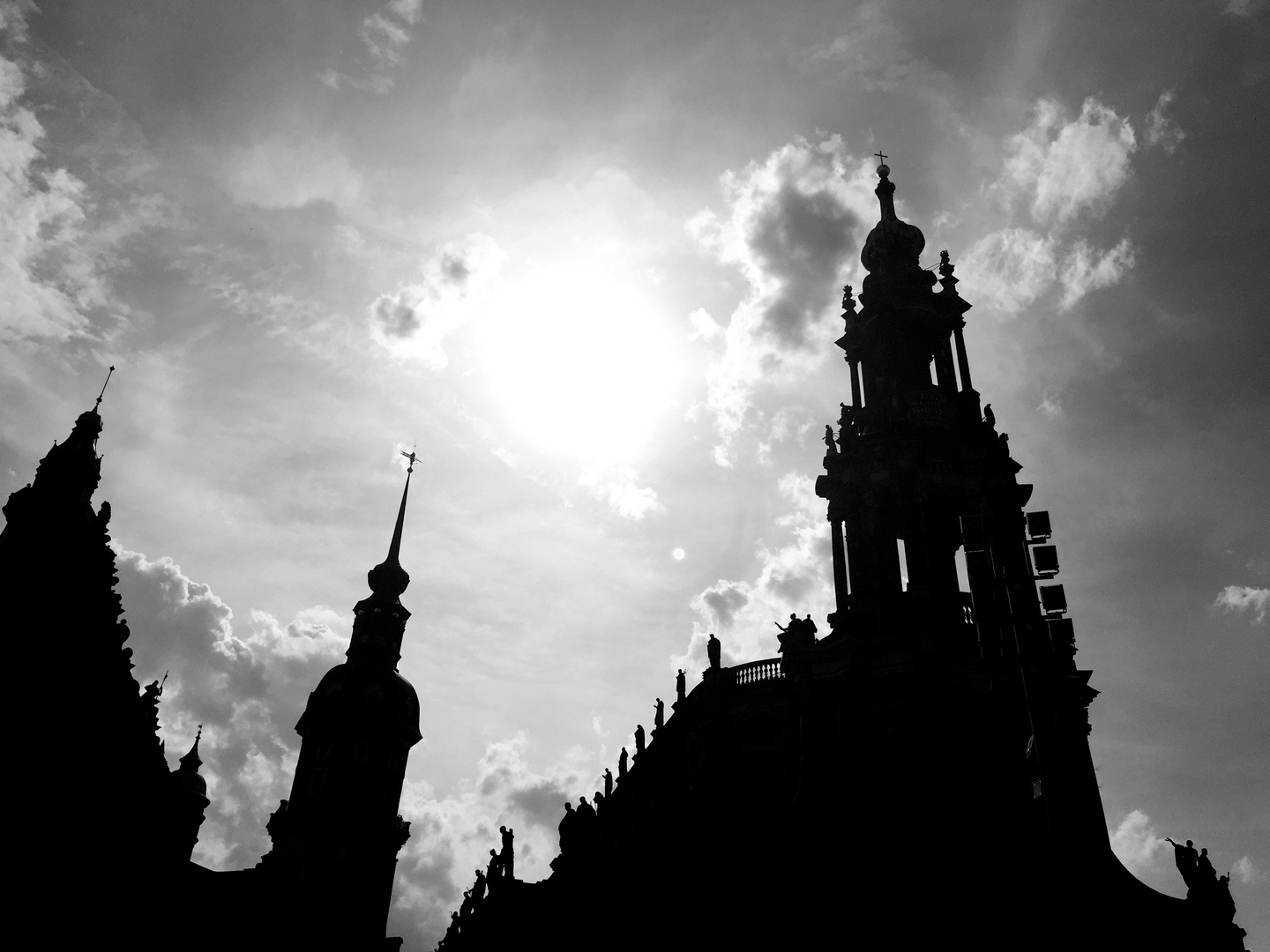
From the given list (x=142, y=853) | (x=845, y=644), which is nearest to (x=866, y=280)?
(x=845, y=644)

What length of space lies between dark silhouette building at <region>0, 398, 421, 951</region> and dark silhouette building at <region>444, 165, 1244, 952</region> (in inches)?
539

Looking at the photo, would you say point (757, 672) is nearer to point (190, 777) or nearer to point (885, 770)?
point (885, 770)

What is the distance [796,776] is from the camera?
121ft

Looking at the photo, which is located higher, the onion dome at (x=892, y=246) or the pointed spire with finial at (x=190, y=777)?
the onion dome at (x=892, y=246)

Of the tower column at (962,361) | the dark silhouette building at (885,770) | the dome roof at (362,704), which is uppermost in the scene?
the tower column at (962,361)

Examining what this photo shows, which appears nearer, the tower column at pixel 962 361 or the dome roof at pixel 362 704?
the tower column at pixel 962 361

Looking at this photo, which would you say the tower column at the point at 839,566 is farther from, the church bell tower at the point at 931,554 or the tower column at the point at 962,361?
the tower column at the point at 962,361

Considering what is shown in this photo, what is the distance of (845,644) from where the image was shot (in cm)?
3597

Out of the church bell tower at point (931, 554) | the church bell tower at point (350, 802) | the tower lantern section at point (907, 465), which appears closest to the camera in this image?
the church bell tower at point (931, 554)

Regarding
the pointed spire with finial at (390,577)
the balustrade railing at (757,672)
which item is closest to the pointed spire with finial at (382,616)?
the pointed spire with finial at (390,577)

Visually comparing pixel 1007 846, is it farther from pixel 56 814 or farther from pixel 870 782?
pixel 56 814

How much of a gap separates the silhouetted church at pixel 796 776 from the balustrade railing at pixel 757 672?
12 cm

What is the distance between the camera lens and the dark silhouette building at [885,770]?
3011 cm

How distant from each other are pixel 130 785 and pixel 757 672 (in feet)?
107
